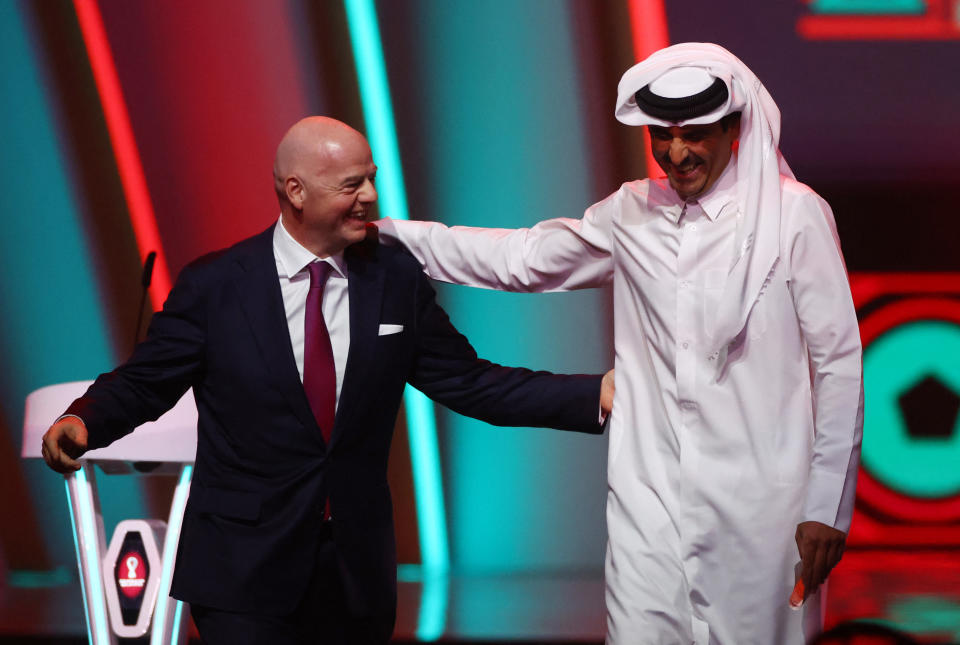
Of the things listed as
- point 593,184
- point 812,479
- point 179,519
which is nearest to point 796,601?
point 812,479

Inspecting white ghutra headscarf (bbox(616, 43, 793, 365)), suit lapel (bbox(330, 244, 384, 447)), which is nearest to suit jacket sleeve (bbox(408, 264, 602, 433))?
suit lapel (bbox(330, 244, 384, 447))

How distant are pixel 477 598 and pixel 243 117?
2293 mm

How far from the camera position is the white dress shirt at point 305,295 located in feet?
9.14

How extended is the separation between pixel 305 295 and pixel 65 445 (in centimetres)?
64

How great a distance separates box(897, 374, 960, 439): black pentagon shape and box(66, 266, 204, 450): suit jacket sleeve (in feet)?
10.8

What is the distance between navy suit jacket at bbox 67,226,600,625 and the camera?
2723 millimetres

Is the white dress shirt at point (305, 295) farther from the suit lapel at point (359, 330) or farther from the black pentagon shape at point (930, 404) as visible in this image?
the black pentagon shape at point (930, 404)

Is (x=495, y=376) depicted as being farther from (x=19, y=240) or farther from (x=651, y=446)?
(x=19, y=240)

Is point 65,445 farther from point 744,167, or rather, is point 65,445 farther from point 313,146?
point 744,167

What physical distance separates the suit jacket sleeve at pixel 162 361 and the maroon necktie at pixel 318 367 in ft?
0.84

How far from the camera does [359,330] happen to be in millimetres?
2781

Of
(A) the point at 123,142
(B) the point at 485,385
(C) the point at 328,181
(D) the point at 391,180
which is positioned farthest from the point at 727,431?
(A) the point at 123,142

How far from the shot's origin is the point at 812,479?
2.49 metres

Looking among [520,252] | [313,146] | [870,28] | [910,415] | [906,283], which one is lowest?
[910,415]
